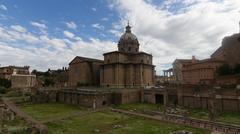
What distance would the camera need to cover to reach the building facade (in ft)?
163

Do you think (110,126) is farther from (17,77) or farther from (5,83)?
(17,77)

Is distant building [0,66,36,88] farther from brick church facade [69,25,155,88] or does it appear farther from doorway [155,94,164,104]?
doorway [155,94,164,104]

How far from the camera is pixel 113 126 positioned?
23.7m

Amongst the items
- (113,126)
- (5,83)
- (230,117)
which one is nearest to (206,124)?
(230,117)

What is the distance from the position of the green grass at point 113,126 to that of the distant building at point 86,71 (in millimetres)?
30027

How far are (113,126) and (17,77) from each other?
61229 mm

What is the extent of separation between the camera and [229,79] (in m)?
39.9

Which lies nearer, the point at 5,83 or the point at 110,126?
the point at 110,126

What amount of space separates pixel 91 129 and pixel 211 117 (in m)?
16.2

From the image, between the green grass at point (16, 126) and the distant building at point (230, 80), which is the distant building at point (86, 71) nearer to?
the green grass at point (16, 126)

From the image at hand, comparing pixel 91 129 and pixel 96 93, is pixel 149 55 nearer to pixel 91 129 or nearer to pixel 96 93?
pixel 96 93

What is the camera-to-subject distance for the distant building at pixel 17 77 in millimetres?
70875

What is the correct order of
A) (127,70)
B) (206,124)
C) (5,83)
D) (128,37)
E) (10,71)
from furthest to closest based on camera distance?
(10,71) < (5,83) < (128,37) < (127,70) < (206,124)

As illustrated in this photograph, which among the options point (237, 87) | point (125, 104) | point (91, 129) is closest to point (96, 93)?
point (125, 104)
